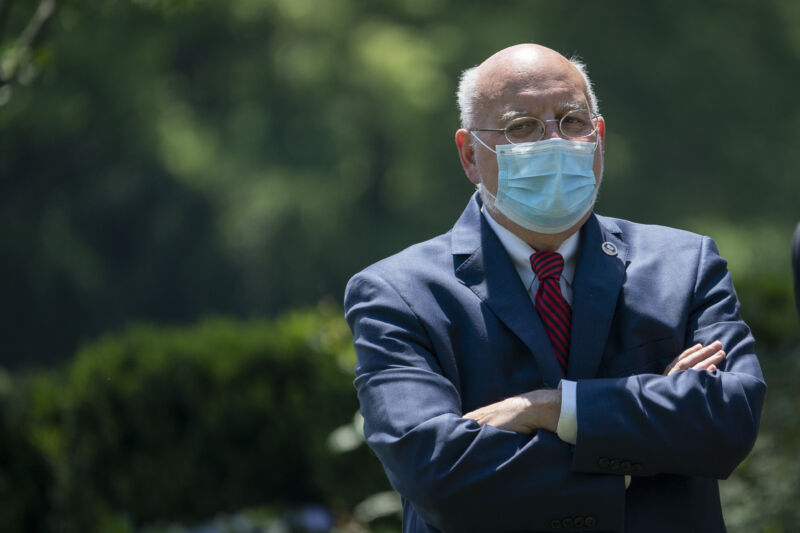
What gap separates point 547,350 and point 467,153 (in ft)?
1.93

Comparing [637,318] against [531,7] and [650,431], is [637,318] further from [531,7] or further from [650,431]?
[531,7]

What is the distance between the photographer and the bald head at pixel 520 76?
2.79 meters

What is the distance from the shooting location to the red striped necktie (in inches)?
109

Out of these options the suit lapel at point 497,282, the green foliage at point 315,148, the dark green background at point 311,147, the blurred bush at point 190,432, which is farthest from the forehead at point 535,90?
the green foliage at point 315,148

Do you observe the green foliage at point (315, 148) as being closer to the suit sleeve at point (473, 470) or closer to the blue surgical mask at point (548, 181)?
the blue surgical mask at point (548, 181)

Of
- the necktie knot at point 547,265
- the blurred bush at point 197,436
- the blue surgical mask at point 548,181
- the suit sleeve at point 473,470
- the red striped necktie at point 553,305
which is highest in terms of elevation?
the blue surgical mask at point 548,181

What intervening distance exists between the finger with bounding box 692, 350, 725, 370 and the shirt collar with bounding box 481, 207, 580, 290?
1.27ft

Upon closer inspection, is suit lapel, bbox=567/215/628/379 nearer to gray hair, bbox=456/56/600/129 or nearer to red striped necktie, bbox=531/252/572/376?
red striped necktie, bbox=531/252/572/376

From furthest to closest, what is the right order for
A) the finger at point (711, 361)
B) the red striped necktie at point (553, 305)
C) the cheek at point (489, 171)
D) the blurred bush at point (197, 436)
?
the blurred bush at point (197, 436) → the cheek at point (489, 171) → the red striped necktie at point (553, 305) → the finger at point (711, 361)

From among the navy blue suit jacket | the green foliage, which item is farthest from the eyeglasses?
the green foliage

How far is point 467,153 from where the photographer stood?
9.75 feet

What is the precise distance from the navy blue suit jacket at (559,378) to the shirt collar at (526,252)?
1.5 inches

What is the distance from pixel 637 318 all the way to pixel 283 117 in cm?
2230

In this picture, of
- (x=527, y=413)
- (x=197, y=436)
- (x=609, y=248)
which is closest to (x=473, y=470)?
(x=527, y=413)
